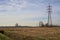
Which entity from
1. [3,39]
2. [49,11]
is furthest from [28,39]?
[49,11]

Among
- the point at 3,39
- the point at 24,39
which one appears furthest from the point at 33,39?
the point at 3,39

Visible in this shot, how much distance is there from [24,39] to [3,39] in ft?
10.8

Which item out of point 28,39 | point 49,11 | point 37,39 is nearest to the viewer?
point 37,39

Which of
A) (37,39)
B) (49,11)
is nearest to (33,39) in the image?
(37,39)

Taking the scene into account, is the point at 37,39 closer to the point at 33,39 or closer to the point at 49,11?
the point at 33,39

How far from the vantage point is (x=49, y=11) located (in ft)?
283

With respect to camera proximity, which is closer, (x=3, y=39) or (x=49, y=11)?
(x=3, y=39)

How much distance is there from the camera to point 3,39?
113 ft

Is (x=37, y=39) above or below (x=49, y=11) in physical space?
below

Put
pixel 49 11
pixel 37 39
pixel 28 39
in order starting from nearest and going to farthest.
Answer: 1. pixel 37 39
2. pixel 28 39
3. pixel 49 11

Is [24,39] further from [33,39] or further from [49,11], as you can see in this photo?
[49,11]

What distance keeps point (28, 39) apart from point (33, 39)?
1858mm

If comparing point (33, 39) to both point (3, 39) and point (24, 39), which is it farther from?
point (3, 39)

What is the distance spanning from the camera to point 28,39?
3325cm
